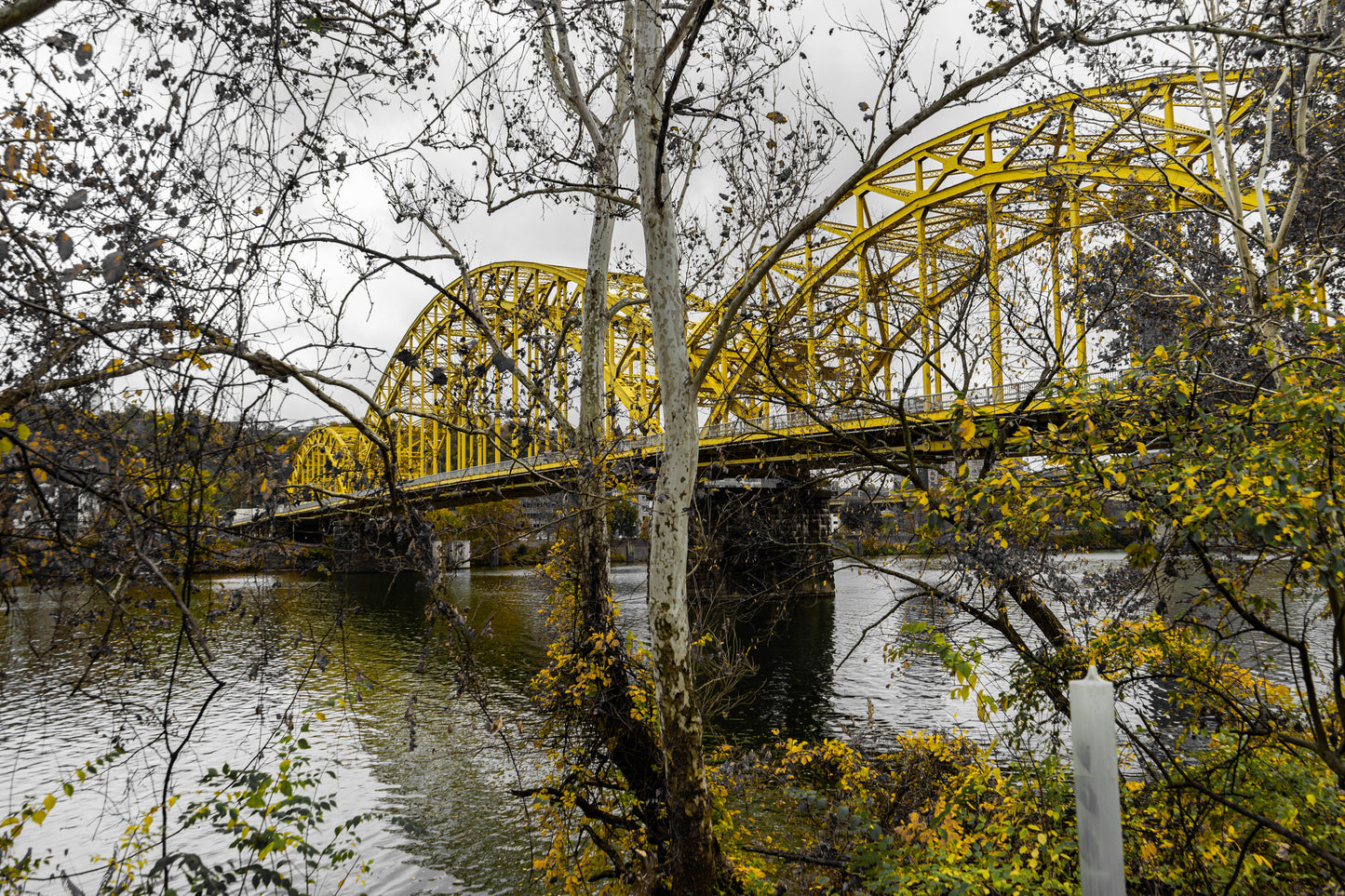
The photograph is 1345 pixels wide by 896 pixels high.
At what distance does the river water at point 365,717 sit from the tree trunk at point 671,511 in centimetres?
115

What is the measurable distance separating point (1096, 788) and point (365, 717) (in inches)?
535

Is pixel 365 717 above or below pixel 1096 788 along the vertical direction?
below

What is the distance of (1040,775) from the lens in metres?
5.55

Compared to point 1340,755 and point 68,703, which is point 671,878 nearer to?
point 1340,755

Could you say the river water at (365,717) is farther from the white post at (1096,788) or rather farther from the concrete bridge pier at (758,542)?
the white post at (1096,788)

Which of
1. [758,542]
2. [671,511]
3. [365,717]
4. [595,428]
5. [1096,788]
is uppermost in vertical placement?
[595,428]

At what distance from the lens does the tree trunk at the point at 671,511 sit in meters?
5.06

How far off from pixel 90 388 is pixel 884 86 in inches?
158

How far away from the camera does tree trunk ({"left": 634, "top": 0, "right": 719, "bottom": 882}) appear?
5059mm

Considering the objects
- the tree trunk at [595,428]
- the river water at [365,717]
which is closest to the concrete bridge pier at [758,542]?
the river water at [365,717]

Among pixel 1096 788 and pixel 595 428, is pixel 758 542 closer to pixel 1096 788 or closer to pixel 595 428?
pixel 595 428

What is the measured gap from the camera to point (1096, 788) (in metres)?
1.57

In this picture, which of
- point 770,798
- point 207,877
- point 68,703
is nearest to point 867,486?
point 770,798

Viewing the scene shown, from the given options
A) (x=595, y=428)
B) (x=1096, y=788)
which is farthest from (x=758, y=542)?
(x=1096, y=788)
